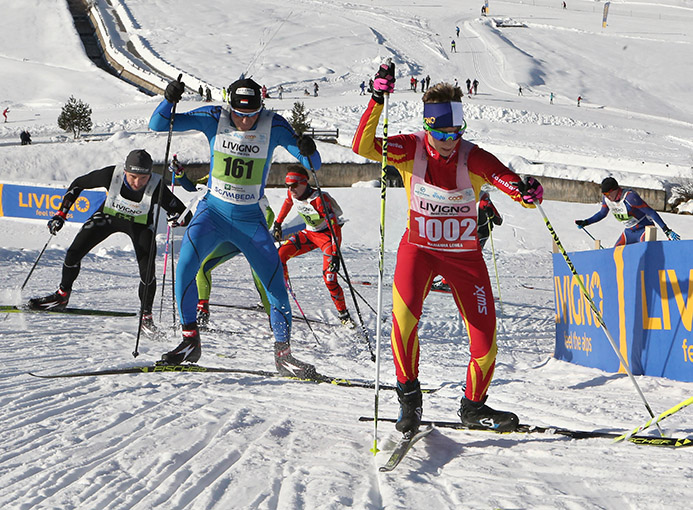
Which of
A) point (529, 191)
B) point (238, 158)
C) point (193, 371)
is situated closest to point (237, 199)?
point (238, 158)

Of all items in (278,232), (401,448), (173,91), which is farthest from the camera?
(278,232)

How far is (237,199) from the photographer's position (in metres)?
5.61

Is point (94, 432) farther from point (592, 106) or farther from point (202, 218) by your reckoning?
point (592, 106)

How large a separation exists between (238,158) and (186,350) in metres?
1.57

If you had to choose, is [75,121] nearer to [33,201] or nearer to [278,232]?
[33,201]

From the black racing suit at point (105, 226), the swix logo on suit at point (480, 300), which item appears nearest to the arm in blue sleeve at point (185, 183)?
the black racing suit at point (105, 226)

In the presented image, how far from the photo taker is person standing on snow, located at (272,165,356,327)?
8.77 metres

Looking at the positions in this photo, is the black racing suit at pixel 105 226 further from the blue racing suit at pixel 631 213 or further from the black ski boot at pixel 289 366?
the blue racing suit at pixel 631 213

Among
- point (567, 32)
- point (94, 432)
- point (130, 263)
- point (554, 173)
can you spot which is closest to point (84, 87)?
point (554, 173)

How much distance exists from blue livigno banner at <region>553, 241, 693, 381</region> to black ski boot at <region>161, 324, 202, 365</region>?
12.4 feet

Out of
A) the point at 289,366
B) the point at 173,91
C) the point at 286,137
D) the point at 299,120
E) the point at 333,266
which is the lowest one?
the point at 289,366

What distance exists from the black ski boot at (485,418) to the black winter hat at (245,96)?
282 centimetres

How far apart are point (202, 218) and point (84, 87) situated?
167ft

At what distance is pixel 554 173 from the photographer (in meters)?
29.3
